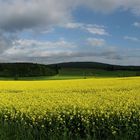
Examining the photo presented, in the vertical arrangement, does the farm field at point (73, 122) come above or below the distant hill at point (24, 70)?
below

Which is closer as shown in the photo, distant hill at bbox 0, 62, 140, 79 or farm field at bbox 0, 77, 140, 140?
farm field at bbox 0, 77, 140, 140

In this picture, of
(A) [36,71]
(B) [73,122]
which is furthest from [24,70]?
(B) [73,122]

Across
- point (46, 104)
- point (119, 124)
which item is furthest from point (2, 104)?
point (119, 124)

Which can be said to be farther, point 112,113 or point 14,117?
point 14,117

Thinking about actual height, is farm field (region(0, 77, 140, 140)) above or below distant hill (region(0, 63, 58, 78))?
below

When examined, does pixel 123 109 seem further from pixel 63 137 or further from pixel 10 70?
pixel 10 70

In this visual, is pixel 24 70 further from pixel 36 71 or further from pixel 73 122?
pixel 73 122

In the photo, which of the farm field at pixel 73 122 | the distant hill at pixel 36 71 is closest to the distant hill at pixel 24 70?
the distant hill at pixel 36 71

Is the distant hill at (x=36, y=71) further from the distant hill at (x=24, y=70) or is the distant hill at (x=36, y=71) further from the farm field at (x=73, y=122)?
the farm field at (x=73, y=122)

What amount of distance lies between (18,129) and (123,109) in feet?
10.9

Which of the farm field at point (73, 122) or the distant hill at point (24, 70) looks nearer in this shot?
the farm field at point (73, 122)

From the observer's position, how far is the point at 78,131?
41.4ft

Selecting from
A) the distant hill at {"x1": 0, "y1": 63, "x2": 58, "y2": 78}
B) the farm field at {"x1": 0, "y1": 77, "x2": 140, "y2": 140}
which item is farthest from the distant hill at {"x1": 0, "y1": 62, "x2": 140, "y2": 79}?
the farm field at {"x1": 0, "y1": 77, "x2": 140, "y2": 140}

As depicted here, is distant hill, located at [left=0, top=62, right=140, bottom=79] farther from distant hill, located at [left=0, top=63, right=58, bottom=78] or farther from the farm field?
the farm field
